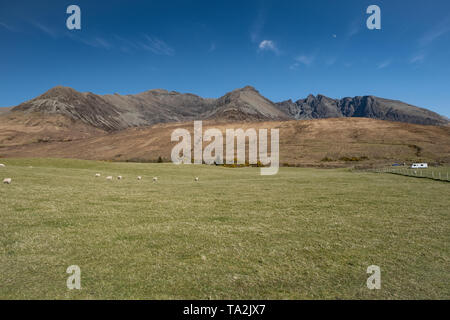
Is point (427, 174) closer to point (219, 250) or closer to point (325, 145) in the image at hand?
point (219, 250)

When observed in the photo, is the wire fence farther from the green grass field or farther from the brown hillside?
the brown hillside

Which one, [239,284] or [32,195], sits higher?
[32,195]

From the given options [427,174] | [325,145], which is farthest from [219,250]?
[325,145]

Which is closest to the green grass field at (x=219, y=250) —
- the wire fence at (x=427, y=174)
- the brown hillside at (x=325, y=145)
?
the wire fence at (x=427, y=174)

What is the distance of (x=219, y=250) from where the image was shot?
31.0 feet

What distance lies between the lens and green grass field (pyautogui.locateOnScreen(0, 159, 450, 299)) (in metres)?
6.86

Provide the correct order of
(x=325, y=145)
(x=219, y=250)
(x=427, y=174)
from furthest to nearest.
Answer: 1. (x=325, y=145)
2. (x=427, y=174)
3. (x=219, y=250)

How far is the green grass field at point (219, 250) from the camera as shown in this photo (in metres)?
6.86

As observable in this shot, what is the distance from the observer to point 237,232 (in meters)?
11.7
